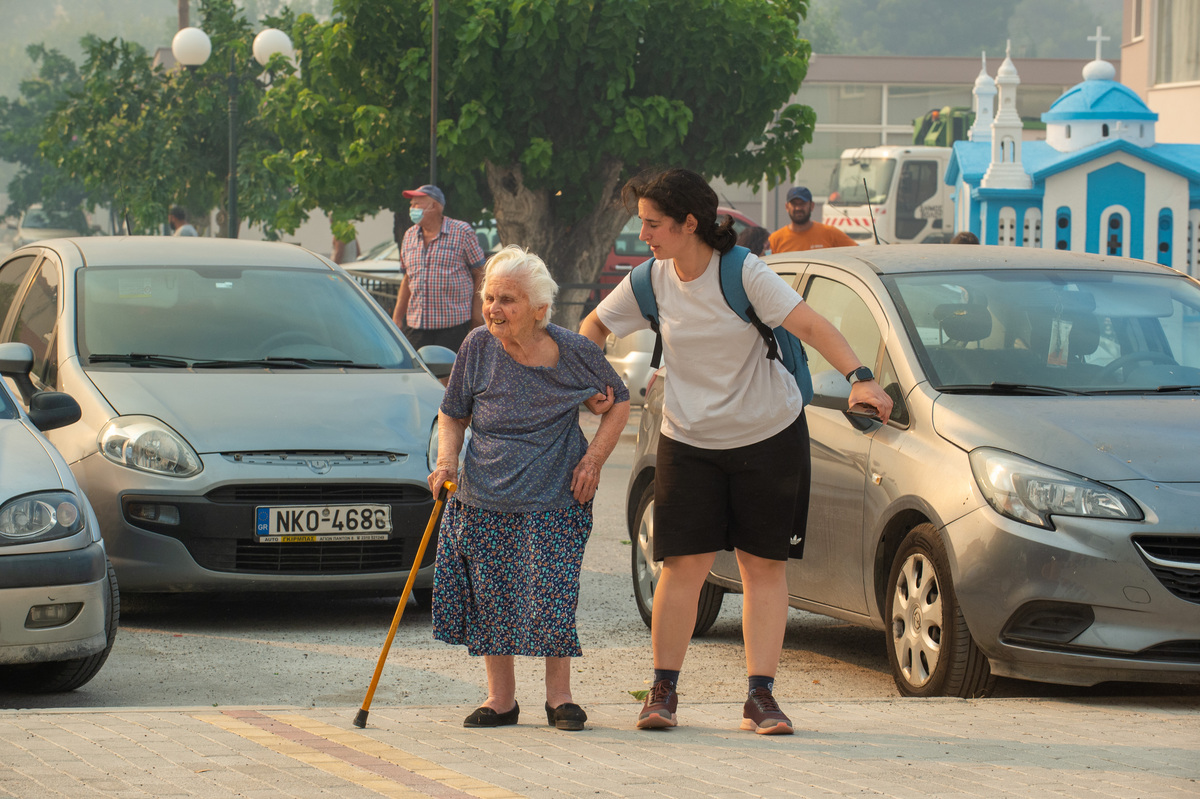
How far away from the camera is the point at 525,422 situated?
495 centimetres

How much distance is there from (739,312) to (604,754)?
1349 mm

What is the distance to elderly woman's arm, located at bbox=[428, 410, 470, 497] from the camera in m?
4.96

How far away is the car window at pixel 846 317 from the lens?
631 cm

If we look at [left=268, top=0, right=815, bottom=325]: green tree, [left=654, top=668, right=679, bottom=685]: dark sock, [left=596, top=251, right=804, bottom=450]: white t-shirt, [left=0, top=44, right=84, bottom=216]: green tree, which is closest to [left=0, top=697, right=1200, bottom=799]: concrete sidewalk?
[left=654, top=668, right=679, bottom=685]: dark sock

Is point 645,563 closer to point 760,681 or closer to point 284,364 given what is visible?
point 284,364

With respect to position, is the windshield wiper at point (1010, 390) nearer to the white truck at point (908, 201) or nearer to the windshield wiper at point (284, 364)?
the windshield wiper at point (284, 364)

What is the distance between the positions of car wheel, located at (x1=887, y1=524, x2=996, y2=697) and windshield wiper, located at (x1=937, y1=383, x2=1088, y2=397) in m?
0.53

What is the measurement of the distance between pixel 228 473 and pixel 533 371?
92.2 inches

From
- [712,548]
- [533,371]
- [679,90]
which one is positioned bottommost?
[712,548]

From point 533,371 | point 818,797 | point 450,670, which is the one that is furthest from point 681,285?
point 450,670

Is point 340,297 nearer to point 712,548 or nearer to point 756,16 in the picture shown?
point 712,548

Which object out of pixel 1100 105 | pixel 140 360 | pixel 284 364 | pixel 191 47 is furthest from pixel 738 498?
pixel 191 47

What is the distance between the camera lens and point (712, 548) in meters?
5.13

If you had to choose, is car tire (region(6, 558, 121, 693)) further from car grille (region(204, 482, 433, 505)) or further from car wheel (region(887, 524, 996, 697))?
car wheel (region(887, 524, 996, 697))
